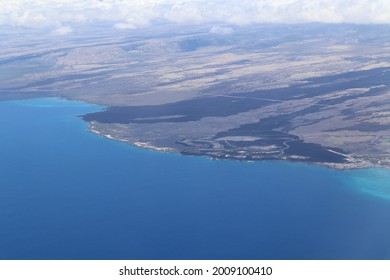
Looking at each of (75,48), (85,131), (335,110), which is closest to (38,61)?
(75,48)

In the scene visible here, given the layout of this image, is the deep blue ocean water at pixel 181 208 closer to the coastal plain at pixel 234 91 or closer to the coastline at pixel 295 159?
the coastline at pixel 295 159

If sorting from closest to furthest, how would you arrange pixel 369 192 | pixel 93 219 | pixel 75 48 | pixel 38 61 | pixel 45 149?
pixel 93 219, pixel 369 192, pixel 45 149, pixel 38 61, pixel 75 48

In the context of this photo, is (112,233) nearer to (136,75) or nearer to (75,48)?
(136,75)

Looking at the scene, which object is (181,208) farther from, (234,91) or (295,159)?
(234,91)

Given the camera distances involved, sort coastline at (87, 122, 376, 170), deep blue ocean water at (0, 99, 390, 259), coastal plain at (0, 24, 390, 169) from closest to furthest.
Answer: deep blue ocean water at (0, 99, 390, 259), coastline at (87, 122, 376, 170), coastal plain at (0, 24, 390, 169)

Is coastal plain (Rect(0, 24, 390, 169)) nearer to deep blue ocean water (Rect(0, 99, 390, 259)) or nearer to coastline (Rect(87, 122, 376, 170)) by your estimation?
coastline (Rect(87, 122, 376, 170))

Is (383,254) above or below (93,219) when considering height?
below

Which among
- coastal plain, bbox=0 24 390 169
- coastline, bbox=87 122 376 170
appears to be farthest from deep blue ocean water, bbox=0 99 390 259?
coastal plain, bbox=0 24 390 169

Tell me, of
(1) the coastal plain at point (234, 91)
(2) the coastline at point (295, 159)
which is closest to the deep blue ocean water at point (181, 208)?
(2) the coastline at point (295, 159)
